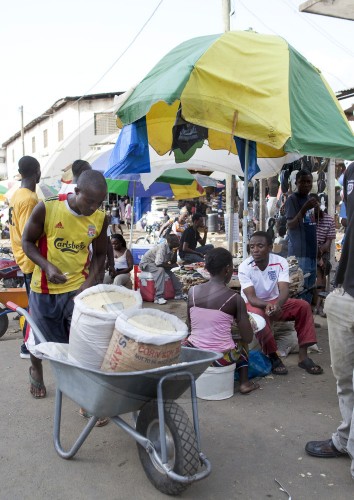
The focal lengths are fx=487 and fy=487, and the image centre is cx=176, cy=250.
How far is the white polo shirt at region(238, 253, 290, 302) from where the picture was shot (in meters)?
4.82

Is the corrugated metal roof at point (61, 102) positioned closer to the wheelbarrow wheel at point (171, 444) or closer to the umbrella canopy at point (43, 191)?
the umbrella canopy at point (43, 191)

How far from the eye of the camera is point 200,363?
254cm

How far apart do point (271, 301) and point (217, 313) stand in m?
1.07

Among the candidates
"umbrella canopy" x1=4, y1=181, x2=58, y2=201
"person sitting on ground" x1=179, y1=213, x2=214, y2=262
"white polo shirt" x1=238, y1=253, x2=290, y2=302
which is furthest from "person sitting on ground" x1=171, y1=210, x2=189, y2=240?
"white polo shirt" x1=238, y1=253, x2=290, y2=302

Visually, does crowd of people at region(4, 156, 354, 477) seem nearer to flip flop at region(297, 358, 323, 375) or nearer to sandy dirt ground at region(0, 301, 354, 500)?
flip flop at region(297, 358, 323, 375)

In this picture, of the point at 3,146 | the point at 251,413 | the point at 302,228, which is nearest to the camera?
the point at 251,413

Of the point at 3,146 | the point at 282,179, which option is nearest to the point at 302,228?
the point at 282,179

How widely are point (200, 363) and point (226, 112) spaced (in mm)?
2697

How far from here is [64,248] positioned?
3.60m

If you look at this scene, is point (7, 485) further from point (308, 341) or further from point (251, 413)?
point (308, 341)

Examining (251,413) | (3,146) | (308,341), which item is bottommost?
(251,413)

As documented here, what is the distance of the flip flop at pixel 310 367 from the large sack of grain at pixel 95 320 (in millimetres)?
2450

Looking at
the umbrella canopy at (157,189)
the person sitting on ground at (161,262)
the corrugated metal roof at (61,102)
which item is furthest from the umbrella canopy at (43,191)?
the corrugated metal roof at (61,102)

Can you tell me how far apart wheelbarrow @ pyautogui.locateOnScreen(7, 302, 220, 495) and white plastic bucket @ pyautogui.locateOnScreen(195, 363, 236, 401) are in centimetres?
127
